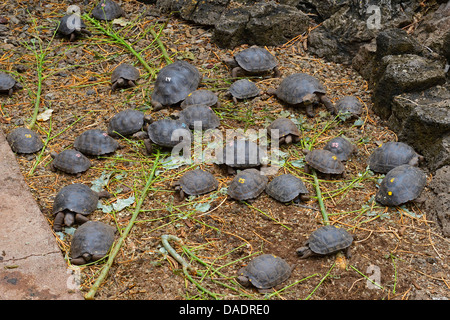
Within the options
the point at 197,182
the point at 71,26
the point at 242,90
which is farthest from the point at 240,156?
the point at 71,26

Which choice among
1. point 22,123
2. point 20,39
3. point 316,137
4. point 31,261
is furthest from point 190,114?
point 20,39

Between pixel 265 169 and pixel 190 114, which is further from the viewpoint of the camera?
pixel 190 114

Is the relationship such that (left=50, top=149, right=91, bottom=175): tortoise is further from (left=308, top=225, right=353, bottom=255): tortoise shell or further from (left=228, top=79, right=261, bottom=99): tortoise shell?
(left=308, top=225, right=353, bottom=255): tortoise shell

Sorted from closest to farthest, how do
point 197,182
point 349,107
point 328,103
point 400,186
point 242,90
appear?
point 400,186 → point 197,182 → point 349,107 → point 328,103 → point 242,90

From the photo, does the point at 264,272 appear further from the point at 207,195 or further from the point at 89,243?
the point at 89,243

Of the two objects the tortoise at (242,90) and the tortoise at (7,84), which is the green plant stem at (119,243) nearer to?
the tortoise at (242,90)

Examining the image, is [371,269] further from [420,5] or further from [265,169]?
[420,5]

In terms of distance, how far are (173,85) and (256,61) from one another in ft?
3.38

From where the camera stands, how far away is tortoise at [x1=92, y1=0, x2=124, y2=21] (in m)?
6.88

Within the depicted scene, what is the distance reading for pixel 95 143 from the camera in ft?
15.9

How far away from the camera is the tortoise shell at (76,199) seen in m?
4.08

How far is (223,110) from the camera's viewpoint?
547 cm

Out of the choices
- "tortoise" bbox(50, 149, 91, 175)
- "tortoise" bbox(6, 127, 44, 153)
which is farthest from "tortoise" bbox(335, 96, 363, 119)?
"tortoise" bbox(6, 127, 44, 153)

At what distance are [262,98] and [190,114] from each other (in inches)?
36.6
